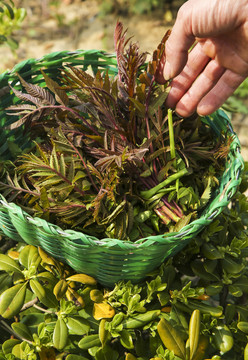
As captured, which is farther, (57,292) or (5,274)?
(5,274)

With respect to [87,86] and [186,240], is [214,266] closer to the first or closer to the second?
[186,240]

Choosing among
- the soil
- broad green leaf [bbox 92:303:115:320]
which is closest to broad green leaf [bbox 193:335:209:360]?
broad green leaf [bbox 92:303:115:320]

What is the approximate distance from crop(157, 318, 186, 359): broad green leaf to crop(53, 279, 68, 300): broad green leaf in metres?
0.26

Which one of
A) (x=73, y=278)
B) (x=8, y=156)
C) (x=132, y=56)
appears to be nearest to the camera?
(x=73, y=278)

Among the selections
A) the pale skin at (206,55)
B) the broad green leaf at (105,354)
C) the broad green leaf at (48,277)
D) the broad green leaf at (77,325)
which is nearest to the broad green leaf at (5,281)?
the broad green leaf at (48,277)

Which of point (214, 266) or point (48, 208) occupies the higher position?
point (48, 208)

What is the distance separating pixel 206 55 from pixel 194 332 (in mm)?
866

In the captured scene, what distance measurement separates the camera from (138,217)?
107 cm

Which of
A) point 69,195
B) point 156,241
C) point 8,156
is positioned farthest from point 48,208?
point 8,156

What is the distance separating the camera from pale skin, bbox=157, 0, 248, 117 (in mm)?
1059

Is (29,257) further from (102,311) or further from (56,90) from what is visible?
(56,90)

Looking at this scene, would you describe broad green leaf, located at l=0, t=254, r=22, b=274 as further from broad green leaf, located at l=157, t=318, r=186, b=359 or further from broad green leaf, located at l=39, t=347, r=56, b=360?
broad green leaf, located at l=157, t=318, r=186, b=359

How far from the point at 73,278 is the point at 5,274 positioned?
0.70 feet

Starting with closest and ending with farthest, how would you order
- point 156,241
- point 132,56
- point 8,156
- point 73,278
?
point 156,241, point 73,278, point 132,56, point 8,156
